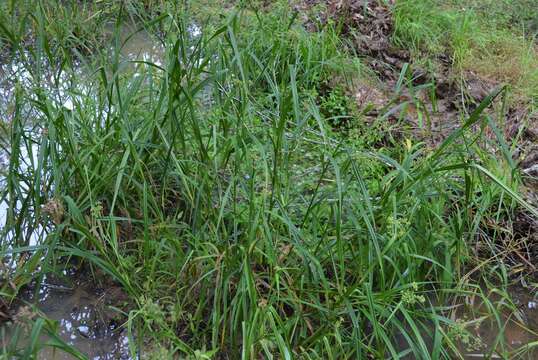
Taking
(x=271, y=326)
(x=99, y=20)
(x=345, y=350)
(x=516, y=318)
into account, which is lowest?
(x=516, y=318)

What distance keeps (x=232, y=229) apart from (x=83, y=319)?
0.67m

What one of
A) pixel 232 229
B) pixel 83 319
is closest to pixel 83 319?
pixel 83 319

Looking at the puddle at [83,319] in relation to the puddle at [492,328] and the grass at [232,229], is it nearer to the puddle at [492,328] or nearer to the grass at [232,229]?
the grass at [232,229]

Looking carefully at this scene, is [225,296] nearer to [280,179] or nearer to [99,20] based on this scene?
[280,179]

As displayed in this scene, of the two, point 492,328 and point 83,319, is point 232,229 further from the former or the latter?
point 492,328

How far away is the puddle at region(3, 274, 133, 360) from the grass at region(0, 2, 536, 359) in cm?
6

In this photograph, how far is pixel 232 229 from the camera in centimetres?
259

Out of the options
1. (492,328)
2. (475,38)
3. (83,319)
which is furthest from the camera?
(475,38)

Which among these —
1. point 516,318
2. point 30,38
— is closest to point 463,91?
point 516,318

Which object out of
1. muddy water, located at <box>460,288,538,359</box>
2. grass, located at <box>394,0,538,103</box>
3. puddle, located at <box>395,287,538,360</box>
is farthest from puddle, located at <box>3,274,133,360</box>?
A: grass, located at <box>394,0,538,103</box>

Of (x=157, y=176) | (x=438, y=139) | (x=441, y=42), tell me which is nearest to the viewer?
(x=157, y=176)

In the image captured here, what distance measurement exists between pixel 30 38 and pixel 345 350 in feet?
9.51

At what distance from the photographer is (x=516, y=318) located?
265 cm

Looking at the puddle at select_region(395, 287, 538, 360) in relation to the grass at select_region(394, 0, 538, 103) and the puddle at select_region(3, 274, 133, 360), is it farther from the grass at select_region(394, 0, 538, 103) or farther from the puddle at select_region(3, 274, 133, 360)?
the grass at select_region(394, 0, 538, 103)
